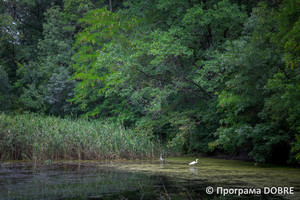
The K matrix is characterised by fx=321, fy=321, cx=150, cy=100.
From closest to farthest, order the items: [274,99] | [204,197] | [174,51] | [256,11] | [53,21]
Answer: [204,197], [274,99], [256,11], [174,51], [53,21]

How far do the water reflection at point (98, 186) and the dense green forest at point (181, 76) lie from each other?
349 cm

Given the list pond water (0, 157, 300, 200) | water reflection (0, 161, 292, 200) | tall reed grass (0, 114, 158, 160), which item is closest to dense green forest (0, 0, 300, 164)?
tall reed grass (0, 114, 158, 160)

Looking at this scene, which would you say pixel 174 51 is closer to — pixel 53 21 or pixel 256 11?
pixel 256 11

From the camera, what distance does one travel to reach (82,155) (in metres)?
12.2

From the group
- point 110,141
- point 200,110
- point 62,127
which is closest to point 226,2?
point 200,110

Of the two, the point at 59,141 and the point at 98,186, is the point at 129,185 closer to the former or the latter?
the point at 98,186

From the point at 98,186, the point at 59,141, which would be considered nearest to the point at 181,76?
the point at 59,141

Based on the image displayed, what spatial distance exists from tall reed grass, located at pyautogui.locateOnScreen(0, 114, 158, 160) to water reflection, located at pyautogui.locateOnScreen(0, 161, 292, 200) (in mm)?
3103

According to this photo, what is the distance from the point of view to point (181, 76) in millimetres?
15750

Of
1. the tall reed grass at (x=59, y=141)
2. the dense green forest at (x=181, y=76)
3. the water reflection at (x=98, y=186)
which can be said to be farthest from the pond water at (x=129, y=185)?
the tall reed grass at (x=59, y=141)

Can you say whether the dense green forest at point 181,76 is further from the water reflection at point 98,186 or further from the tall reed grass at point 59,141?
the water reflection at point 98,186

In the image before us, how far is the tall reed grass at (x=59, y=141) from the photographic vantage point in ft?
37.9

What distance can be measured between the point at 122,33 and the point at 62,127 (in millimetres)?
8186

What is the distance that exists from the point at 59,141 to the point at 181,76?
682cm
